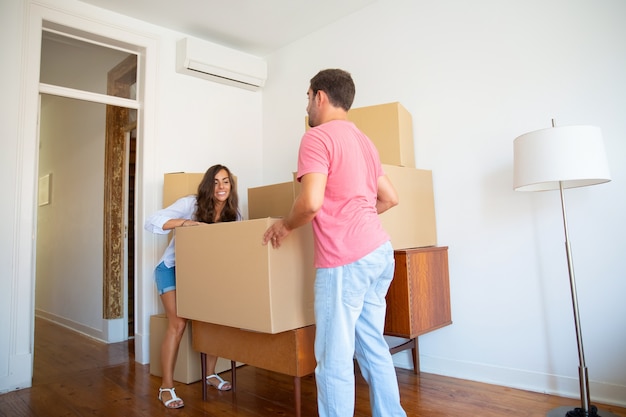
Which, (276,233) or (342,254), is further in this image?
(276,233)

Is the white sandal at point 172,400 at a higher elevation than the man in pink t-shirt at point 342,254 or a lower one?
lower

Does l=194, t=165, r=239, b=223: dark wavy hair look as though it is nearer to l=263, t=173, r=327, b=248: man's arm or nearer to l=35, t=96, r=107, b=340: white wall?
l=263, t=173, r=327, b=248: man's arm

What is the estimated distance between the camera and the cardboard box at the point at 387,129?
2.29 meters

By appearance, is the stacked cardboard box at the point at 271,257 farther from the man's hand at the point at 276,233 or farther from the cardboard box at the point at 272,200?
the cardboard box at the point at 272,200

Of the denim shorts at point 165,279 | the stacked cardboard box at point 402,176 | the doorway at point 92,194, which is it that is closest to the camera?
the stacked cardboard box at point 402,176

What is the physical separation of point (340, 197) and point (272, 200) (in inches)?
54.8

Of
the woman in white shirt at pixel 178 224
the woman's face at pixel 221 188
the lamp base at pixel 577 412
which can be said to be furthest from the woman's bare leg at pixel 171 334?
the lamp base at pixel 577 412

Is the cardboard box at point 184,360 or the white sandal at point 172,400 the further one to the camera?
the cardboard box at point 184,360

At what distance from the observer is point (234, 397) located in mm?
2146

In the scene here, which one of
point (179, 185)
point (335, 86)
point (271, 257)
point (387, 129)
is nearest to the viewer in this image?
point (335, 86)

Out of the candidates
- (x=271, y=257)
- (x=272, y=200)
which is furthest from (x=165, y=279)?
(x=271, y=257)

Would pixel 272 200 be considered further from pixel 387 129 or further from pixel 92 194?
pixel 92 194

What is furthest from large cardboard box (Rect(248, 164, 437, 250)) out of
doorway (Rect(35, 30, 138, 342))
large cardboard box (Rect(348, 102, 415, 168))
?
doorway (Rect(35, 30, 138, 342))

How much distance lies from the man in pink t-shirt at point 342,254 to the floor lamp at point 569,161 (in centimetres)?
77
